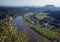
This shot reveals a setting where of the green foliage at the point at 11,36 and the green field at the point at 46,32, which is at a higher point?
the green foliage at the point at 11,36

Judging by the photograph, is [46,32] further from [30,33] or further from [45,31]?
[30,33]

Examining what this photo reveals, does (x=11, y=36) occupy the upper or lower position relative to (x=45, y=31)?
upper

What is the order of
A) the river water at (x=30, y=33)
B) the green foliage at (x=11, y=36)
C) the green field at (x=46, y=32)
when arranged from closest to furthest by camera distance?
the green foliage at (x=11, y=36), the river water at (x=30, y=33), the green field at (x=46, y=32)

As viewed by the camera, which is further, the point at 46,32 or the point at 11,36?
the point at 46,32

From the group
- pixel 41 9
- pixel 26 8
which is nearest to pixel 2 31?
pixel 26 8

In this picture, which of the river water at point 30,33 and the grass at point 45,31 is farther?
the grass at point 45,31

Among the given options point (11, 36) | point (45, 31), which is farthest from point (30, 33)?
point (11, 36)

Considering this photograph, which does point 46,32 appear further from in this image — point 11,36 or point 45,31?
point 11,36

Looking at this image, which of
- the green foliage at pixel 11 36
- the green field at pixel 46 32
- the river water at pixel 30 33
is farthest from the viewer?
the green field at pixel 46 32

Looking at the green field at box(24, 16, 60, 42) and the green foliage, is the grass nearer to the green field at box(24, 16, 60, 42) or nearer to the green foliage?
the green field at box(24, 16, 60, 42)

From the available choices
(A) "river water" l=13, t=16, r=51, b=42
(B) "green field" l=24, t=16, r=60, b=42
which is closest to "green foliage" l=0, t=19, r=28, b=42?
(A) "river water" l=13, t=16, r=51, b=42

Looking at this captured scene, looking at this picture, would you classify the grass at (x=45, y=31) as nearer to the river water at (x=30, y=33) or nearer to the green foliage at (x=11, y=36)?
the river water at (x=30, y=33)

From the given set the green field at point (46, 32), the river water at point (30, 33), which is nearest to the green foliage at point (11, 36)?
the river water at point (30, 33)
